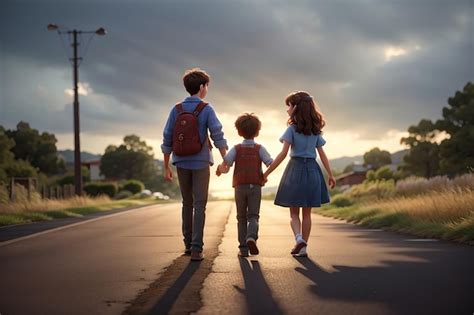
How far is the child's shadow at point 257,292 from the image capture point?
15.7ft

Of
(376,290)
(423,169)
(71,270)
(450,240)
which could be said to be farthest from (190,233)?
(423,169)

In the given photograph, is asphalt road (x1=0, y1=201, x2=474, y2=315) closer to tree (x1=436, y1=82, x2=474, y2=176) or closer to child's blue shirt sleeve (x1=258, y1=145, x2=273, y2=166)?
child's blue shirt sleeve (x1=258, y1=145, x2=273, y2=166)

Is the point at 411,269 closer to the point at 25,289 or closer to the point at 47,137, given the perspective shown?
the point at 25,289

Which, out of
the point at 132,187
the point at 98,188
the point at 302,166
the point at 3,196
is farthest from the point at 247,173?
the point at 132,187

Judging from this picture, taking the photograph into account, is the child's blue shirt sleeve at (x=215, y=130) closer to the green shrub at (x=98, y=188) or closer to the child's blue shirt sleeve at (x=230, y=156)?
the child's blue shirt sleeve at (x=230, y=156)

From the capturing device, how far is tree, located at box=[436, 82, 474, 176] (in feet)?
153

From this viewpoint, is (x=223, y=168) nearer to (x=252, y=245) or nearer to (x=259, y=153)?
(x=259, y=153)

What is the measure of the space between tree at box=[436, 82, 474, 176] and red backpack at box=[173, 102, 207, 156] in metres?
39.3

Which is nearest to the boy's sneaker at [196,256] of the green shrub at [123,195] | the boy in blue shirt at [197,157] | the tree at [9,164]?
the boy in blue shirt at [197,157]

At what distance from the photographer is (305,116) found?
27.6 feet

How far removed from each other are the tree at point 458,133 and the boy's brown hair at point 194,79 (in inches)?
1532

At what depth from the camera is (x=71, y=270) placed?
7.07 metres

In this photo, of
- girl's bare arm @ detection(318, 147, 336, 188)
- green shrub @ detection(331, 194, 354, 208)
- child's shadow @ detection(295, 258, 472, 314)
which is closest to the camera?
child's shadow @ detection(295, 258, 472, 314)

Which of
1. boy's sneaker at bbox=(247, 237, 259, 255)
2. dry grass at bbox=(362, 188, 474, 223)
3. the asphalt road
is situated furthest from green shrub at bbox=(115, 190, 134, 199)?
boy's sneaker at bbox=(247, 237, 259, 255)
